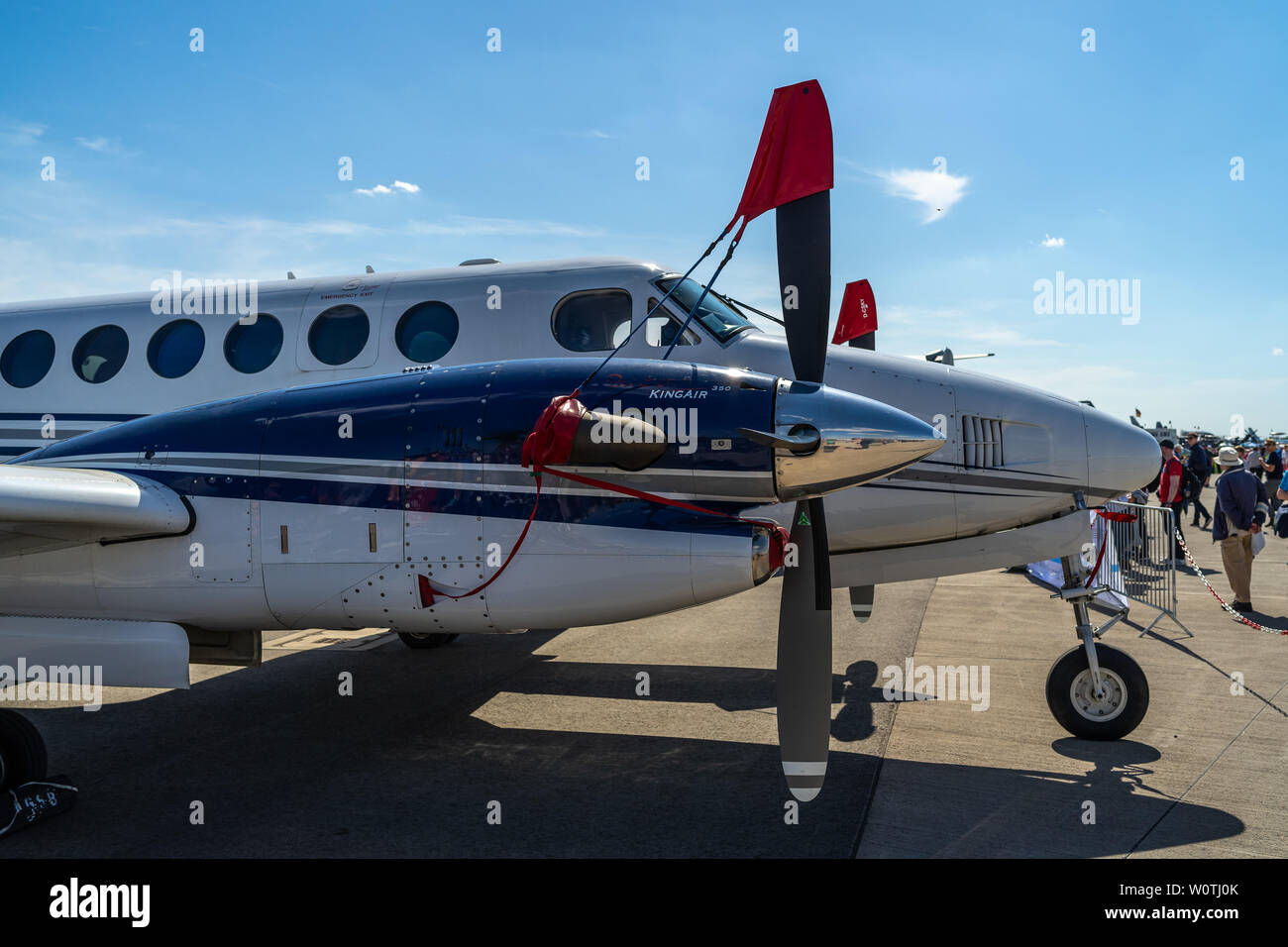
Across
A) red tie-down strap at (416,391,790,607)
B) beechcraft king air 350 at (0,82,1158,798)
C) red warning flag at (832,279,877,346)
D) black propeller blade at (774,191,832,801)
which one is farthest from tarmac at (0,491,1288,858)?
red warning flag at (832,279,877,346)

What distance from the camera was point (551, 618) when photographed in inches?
202

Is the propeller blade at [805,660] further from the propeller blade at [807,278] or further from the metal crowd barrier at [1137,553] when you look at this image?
the metal crowd barrier at [1137,553]

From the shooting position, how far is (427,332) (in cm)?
728

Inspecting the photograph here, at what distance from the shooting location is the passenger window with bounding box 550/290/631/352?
22.9ft

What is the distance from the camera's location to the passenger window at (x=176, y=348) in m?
7.86

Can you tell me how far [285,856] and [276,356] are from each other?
431 centimetres

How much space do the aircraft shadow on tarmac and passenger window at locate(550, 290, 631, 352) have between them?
2.96 meters

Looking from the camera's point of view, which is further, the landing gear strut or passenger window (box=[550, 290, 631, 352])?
passenger window (box=[550, 290, 631, 352])

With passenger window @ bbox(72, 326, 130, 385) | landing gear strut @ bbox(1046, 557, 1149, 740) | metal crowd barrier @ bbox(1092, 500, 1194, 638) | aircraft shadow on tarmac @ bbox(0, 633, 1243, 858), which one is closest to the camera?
aircraft shadow on tarmac @ bbox(0, 633, 1243, 858)

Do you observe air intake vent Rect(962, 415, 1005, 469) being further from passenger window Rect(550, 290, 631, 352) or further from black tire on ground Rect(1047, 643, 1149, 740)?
passenger window Rect(550, 290, 631, 352)

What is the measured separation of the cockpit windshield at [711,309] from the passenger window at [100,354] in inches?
196

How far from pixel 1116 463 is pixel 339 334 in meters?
5.96

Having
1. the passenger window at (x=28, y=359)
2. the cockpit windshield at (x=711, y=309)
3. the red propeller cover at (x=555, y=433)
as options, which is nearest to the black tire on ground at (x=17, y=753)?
the red propeller cover at (x=555, y=433)
